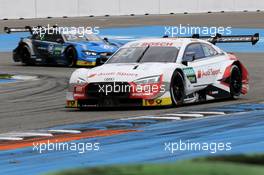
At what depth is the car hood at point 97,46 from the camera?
2284cm

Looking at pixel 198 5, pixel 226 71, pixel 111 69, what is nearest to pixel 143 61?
pixel 111 69

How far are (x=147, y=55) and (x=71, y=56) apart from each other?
35.0 feet

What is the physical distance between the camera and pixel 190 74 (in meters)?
13.0

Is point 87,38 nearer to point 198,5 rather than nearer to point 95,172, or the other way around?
point 95,172

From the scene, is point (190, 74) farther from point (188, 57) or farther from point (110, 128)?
point (110, 128)

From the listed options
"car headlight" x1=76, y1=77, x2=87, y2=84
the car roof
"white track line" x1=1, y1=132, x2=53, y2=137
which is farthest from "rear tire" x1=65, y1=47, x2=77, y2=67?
"white track line" x1=1, y1=132, x2=53, y2=137

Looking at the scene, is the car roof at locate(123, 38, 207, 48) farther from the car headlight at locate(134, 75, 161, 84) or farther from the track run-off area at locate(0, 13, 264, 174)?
the car headlight at locate(134, 75, 161, 84)

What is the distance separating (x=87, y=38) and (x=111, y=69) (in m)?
11.3

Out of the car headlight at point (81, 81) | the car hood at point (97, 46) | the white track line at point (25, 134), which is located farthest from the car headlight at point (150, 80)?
the car hood at point (97, 46)

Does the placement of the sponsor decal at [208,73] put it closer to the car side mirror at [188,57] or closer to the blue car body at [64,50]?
the car side mirror at [188,57]

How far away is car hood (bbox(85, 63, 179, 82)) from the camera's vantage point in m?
12.2

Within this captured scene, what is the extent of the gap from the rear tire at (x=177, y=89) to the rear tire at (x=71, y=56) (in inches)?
432

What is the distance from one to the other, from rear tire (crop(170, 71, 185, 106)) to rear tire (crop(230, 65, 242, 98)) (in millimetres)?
1520

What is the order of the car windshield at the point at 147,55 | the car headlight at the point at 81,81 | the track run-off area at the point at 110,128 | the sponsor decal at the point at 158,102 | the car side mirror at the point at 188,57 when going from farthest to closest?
the car side mirror at the point at 188,57, the car windshield at the point at 147,55, the car headlight at the point at 81,81, the sponsor decal at the point at 158,102, the track run-off area at the point at 110,128
